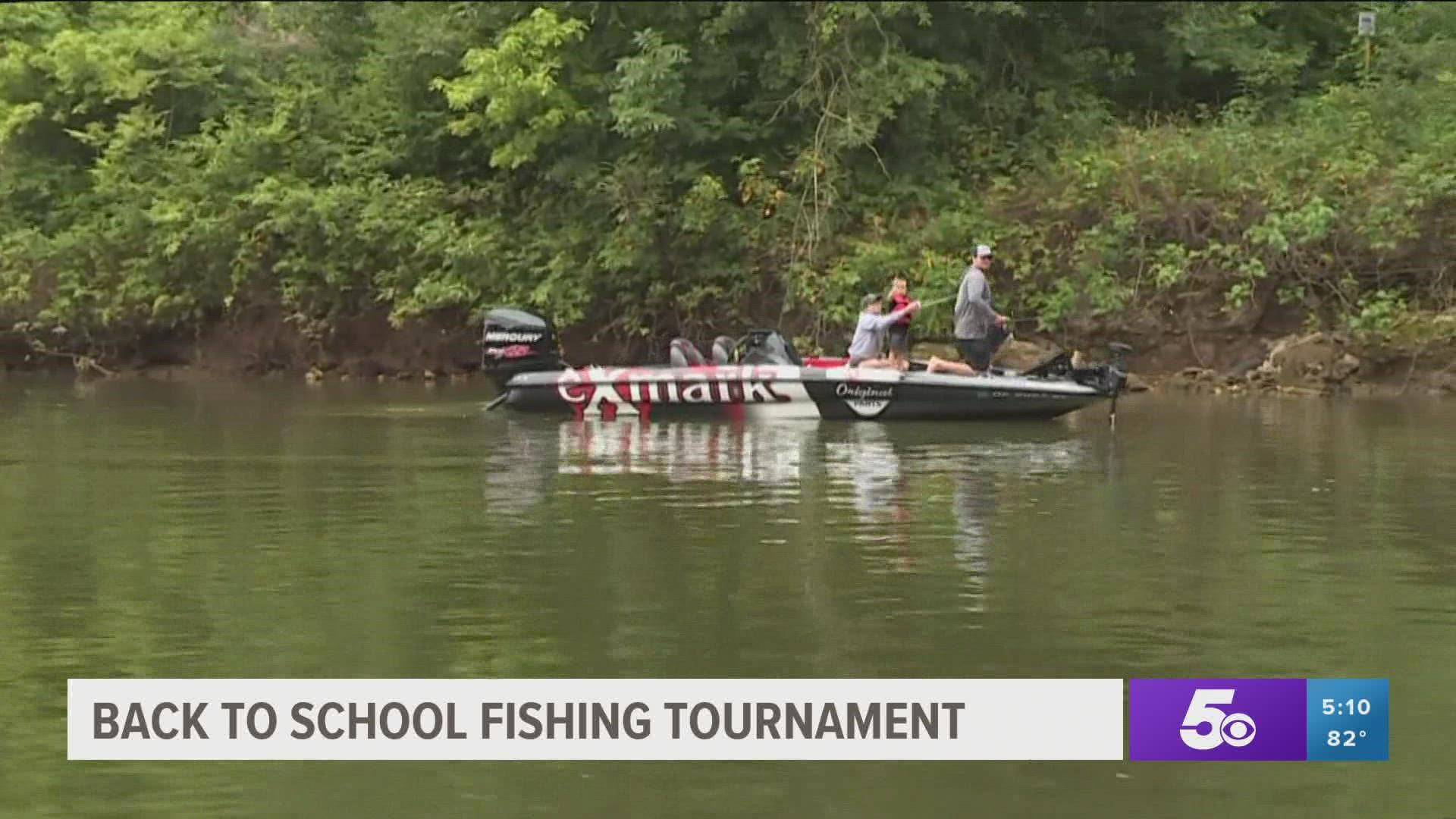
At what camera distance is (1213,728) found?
27.1 feet

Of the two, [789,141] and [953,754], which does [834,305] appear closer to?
[789,141]

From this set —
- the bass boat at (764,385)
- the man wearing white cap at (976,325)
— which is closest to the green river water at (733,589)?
the bass boat at (764,385)

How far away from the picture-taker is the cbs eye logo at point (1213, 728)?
27.0 ft

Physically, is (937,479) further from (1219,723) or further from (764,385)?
(1219,723)

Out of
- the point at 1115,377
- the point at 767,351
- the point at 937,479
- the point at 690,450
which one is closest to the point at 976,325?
the point at 1115,377

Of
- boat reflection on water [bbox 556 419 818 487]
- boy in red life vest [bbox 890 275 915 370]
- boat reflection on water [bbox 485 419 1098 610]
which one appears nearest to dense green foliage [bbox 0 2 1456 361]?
boy in red life vest [bbox 890 275 915 370]

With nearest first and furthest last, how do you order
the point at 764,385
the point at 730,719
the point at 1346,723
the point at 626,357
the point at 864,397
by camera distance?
the point at 1346,723
the point at 730,719
the point at 864,397
the point at 764,385
the point at 626,357

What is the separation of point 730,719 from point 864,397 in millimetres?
15902

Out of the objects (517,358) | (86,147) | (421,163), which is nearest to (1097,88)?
Answer: (421,163)

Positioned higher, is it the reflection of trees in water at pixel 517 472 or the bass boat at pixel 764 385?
the bass boat at pixel 764 385

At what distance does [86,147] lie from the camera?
4309 centimetres

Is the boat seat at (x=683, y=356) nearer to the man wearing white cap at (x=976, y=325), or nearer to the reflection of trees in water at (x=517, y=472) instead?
the reflection of trees in water at (x=517, y=472)

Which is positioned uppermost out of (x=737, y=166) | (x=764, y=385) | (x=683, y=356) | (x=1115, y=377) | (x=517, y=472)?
(x=737, y=166)

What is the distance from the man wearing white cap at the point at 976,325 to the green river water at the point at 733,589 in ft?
10.3
